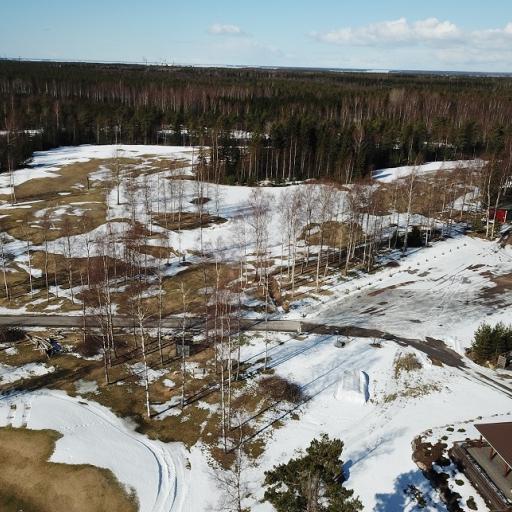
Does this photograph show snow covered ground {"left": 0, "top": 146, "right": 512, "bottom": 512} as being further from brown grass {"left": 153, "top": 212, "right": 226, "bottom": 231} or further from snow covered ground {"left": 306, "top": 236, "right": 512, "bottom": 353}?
brown grass {"left": 153, "top": 212, "right": 226, "bottom": 231}

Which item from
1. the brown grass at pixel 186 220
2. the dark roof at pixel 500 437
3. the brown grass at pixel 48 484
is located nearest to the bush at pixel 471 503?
the dark roof at pixel 500 437

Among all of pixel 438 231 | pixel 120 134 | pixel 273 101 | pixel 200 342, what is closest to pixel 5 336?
pixel 200 342

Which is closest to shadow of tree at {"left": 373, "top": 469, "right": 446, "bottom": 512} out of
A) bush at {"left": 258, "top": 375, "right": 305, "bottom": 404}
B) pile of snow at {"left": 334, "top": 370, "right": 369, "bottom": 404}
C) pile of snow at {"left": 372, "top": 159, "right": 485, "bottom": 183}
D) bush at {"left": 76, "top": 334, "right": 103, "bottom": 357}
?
pile of snow at {"left": 334, "top": 370, "right": 369, "bottom": 404}

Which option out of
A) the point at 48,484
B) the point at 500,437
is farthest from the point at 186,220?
the point at 500,437

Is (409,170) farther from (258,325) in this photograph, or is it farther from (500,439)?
(500,439)

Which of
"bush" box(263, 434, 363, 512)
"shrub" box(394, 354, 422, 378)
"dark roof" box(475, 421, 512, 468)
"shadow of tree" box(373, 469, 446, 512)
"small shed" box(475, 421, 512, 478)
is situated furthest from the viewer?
"shrub" box(394, 354, 422, 378)

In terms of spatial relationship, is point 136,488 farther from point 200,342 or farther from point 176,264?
point 176,264
